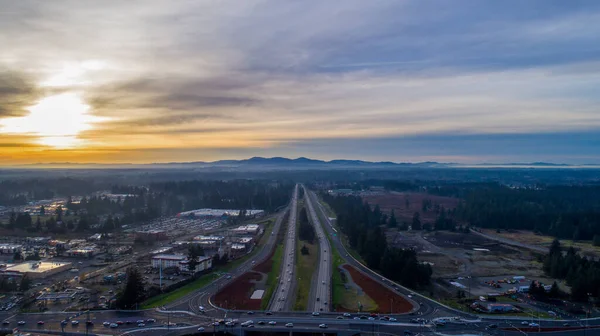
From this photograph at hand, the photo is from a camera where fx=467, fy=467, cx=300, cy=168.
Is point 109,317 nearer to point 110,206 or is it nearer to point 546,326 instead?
point 546,326

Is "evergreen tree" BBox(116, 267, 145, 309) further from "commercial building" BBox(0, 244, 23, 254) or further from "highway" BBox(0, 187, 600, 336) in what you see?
"commercial building" BBox(0, 244, 23, 254)

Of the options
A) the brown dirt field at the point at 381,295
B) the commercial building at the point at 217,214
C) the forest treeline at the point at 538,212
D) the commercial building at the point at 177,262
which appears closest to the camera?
the brown dirt field at the point at 381,295

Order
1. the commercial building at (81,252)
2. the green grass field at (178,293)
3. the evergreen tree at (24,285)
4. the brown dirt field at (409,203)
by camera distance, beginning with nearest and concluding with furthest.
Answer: the green grass field at (178,293)
the evergreen tree at (24,285)
the commercial building at (81,252)
the brown dirt field at (409,203)

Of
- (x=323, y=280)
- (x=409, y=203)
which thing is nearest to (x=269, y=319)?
(x=323, y=280)

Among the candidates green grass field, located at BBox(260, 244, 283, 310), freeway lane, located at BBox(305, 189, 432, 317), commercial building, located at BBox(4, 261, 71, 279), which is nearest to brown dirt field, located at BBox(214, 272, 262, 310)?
green grass field, located at BBox(260, 244, 283, 310)

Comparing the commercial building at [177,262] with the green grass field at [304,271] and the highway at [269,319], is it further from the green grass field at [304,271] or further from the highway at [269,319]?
the highway at [269,319]

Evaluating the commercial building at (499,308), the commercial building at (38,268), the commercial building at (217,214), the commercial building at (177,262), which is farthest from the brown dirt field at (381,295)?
the commercial building at (217,214)

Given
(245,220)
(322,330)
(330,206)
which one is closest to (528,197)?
(330,206)
